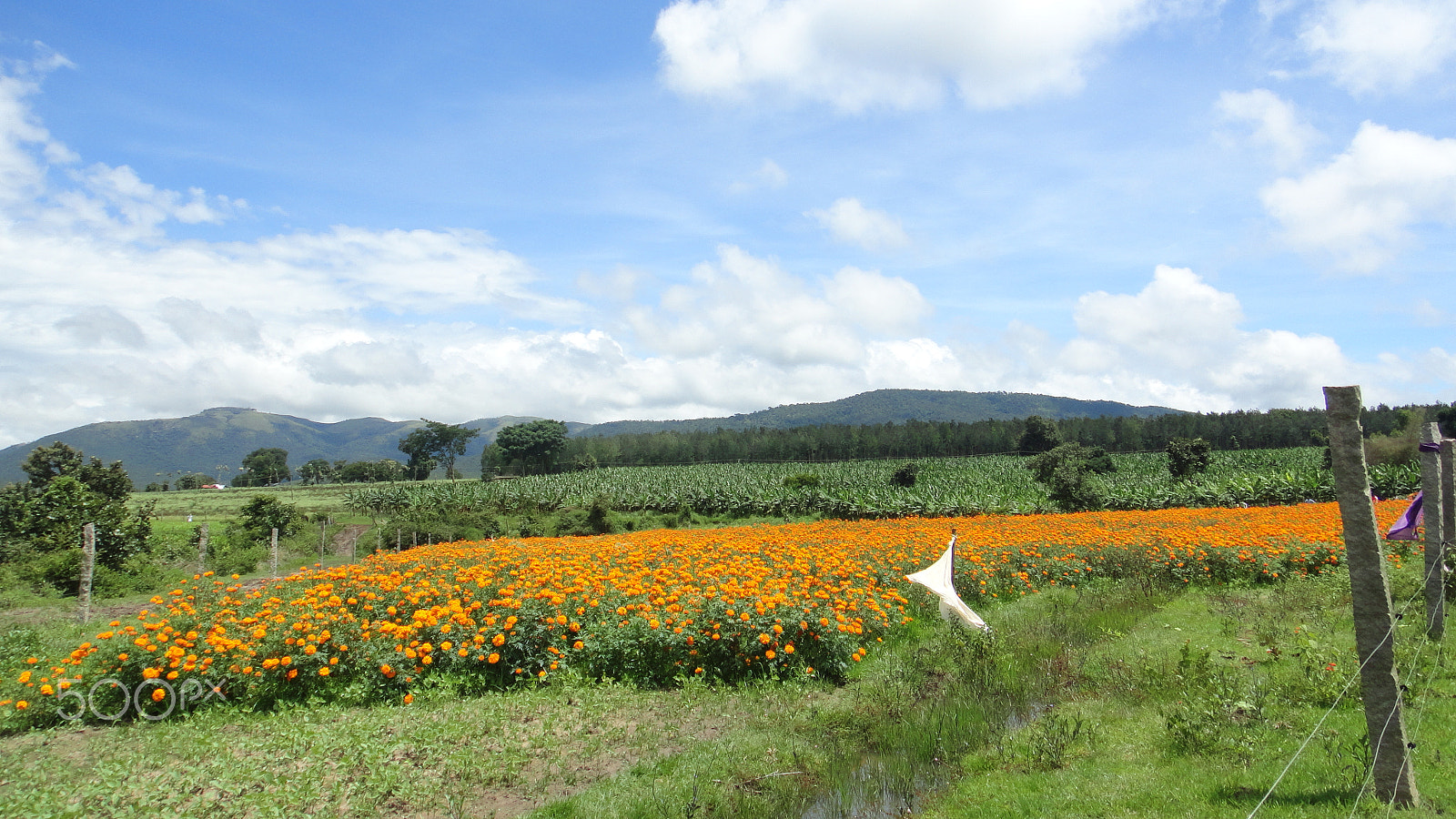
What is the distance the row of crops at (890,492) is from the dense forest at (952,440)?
37.8 meters

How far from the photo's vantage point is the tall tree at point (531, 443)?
101 metres

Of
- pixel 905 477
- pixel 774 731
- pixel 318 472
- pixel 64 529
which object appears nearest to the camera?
pixel 774 731

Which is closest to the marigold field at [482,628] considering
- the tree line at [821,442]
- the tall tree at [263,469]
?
the tree line at [821,442]

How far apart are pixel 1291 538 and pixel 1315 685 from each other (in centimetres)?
1007

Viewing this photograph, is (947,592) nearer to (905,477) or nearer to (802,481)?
(802,481)

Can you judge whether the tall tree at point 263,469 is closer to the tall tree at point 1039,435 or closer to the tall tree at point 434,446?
the tall tree at point 434,446

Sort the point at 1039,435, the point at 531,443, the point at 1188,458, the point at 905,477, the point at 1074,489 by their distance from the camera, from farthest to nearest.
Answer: the point at 531,443, the point at 1039,435, the point at 905,477, the point at 1188,458, the point at 1074,489

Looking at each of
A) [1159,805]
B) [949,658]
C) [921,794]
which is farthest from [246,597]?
[1159,805]

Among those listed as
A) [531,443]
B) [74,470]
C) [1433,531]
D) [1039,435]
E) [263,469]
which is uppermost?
[531,443]

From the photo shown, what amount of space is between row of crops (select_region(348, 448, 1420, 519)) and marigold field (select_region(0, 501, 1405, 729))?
87.6 ft

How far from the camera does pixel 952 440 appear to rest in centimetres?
11100

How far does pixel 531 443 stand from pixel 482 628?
9622 centimetres

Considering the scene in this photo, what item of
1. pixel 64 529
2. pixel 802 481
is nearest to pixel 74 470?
pixel 64 529

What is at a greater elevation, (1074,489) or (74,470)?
(74,470)
